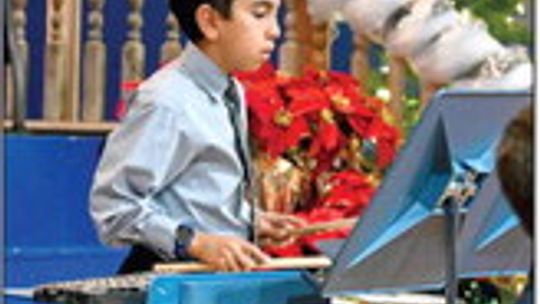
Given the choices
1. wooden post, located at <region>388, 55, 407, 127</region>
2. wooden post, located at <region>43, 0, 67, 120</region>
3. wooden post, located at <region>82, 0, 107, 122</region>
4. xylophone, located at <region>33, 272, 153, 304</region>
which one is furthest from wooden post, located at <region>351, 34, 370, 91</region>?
xylophone, located at <region>33, 272, 153, 304</region>

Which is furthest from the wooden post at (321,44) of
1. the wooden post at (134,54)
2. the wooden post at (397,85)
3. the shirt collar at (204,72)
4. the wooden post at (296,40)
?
the shirt collar at (204,72)

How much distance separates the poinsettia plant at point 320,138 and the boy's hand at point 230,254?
79 centimetres

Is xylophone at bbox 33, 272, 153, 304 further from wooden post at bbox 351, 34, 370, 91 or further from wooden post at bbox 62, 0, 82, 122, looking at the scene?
wooden post at bbox 351, 34, 370, 91

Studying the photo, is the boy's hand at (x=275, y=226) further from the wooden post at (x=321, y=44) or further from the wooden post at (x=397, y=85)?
the wooden post at (x=321, y=44)

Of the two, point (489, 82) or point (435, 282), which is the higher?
point (489, 82)

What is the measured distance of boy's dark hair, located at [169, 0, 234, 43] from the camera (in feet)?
12.2

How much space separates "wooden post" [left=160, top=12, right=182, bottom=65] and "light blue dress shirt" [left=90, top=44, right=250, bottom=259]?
2873 millimetres

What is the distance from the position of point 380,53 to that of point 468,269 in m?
4.07

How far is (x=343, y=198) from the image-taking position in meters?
4.12

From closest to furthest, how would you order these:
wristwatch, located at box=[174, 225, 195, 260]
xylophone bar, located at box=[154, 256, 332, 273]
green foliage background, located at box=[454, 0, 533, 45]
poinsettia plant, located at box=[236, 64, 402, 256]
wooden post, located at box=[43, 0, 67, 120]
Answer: xylophone bar, located at box=[154, 256, 332, 273] < wristwatch, located at box=[174, 225, 195, 260] < poinsettia plant, located at box=[236, 64, 402, 256] < wooden post, located at box=[43, 0, 67, 120] < green foliage background, located at box=[454, 0, 533, 45]

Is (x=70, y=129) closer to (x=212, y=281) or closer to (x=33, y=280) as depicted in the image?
(x=33, y=280)

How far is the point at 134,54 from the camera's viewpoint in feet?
21.6

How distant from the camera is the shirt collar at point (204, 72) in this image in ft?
12.1

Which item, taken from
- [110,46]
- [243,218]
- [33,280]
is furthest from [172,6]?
[110,46]
